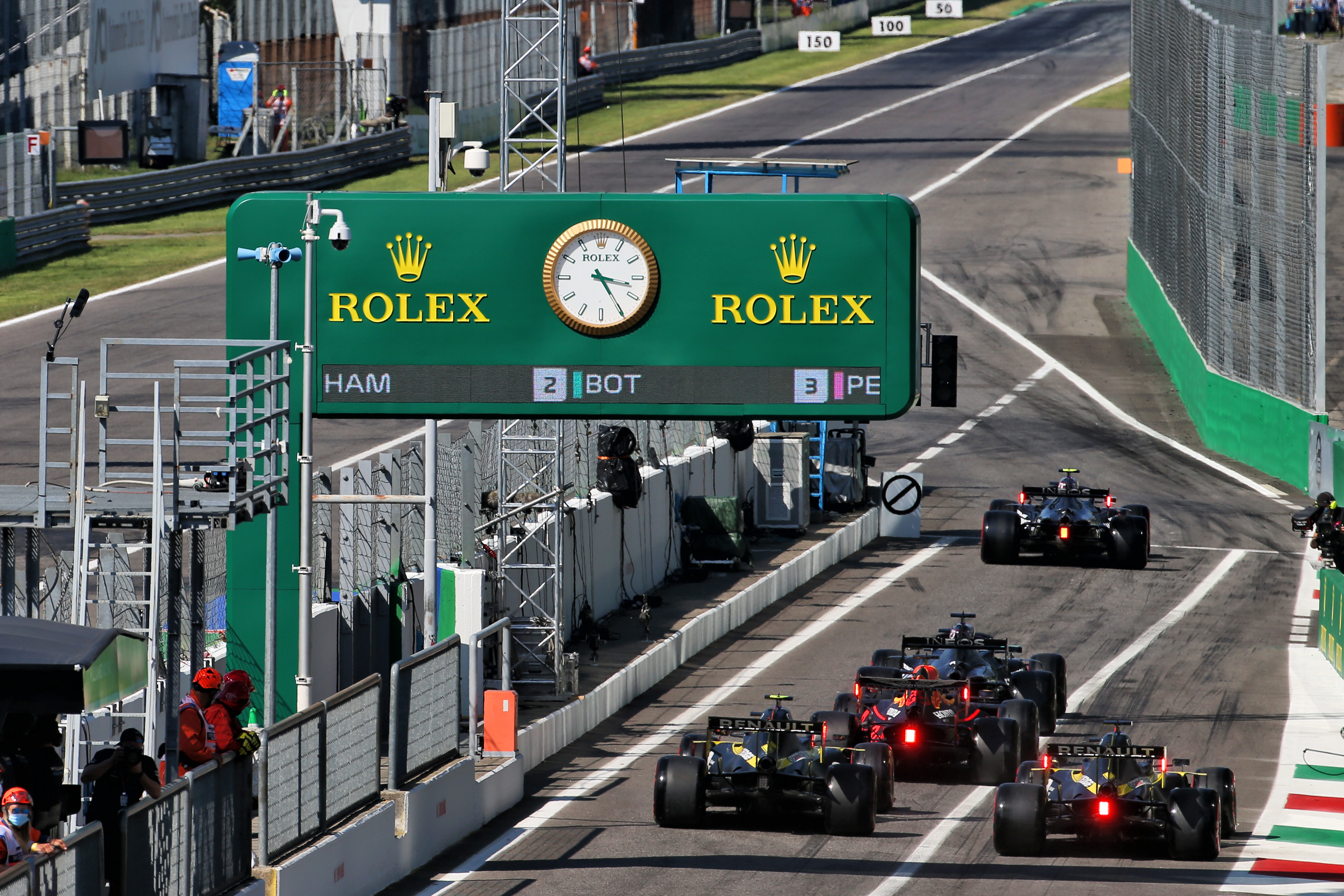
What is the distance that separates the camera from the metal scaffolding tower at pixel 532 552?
2628 centimetres

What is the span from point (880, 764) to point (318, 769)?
6.07 metres

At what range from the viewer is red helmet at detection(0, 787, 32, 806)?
13781mm

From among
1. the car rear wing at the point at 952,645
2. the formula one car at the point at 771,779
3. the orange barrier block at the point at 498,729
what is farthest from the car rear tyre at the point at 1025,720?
the orange barrier block at the point at 498,729

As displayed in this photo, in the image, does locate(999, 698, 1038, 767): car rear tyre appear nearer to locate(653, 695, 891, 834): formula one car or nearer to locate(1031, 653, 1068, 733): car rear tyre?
locate(1031, 653, 1068, 733): car rear tyre

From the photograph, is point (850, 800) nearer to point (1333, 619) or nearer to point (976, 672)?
point (976, 672)

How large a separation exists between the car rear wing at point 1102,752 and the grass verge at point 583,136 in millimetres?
12957

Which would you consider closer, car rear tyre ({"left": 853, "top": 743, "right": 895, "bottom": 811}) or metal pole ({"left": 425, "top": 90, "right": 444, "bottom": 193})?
car rear tyre ({"left": 853, "top": 743, "right": 895, "bottom": 811})

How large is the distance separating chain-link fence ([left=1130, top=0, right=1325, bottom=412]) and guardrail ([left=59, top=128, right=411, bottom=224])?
74.7 feet

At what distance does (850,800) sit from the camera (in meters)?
20.4

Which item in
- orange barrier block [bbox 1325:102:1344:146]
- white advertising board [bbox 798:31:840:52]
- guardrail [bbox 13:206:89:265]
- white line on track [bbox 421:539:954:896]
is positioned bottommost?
white line on track [bbox 421:539:954:896]

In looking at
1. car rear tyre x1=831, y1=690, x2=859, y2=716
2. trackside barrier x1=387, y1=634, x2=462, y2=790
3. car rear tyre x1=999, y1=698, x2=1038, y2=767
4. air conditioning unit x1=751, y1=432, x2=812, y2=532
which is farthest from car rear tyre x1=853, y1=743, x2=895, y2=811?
air conditioning unit x1=751, y1=432, x2=812, y2=532

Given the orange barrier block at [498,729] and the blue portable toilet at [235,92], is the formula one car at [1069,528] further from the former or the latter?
the blue portable toilet at [235,92]

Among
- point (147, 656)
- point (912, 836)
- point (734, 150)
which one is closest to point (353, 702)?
point (147, 656)

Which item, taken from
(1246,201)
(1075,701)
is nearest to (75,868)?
(1075,701)
